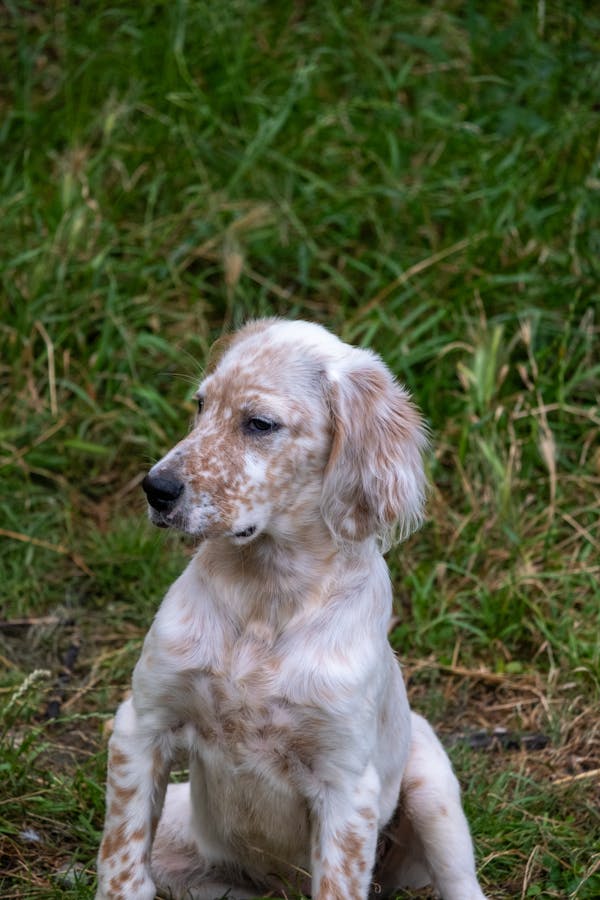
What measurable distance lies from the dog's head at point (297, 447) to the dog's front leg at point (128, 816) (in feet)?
1.83

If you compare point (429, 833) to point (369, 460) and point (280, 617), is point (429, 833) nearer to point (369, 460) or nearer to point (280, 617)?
point (280, 617)

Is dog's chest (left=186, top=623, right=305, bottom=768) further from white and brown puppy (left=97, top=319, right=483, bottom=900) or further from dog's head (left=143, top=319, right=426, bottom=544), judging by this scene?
dog's head (left=143, top=319, right=426, bottom=544)

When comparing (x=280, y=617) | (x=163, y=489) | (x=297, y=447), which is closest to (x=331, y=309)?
(x=297, y=447)

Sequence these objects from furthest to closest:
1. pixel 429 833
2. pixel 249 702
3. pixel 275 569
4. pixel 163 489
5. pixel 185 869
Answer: pixel 185 869, pixel 429 833, pixel 275 569, pixel 249 702, pixel 163 489

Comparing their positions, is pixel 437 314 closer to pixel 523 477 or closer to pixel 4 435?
pixel 523 477

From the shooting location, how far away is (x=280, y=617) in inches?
134

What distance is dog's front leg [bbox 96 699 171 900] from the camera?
339 cm

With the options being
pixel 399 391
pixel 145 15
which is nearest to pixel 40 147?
pixel 145 15

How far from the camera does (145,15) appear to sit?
6957mm

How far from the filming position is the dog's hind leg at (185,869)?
12.5ft

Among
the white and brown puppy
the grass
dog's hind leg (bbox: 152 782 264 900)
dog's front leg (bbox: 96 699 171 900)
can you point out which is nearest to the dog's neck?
the white and brown puppy

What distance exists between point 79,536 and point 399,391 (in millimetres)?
2357

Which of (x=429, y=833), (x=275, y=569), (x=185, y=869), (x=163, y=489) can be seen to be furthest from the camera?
(x=185, y=869)

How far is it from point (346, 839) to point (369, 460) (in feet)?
2.92
